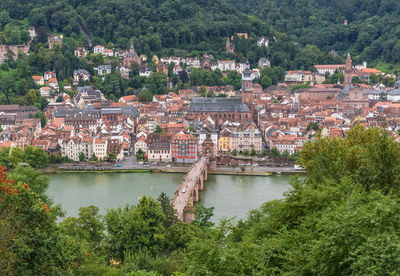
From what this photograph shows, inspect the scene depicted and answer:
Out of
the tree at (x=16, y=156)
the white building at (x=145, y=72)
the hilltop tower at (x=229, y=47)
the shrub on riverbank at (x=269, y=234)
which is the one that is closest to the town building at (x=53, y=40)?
the white building at (x=145, y=72)

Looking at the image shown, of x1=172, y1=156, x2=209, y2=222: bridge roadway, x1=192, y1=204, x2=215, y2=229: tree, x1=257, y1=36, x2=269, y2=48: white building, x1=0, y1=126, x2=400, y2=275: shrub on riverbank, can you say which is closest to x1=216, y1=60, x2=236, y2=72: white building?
x1=257, y1=36, x2=269, y2=48: white building

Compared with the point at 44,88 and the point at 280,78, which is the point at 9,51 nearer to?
the point at 44,88

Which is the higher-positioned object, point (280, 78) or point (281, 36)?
point (281, 36)

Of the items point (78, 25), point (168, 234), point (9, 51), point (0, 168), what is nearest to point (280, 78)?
point (78, 25)

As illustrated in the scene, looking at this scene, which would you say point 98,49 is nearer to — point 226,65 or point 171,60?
point 171,60

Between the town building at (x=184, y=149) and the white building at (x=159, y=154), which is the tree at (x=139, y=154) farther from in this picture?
the town building at (x=184, y=149)

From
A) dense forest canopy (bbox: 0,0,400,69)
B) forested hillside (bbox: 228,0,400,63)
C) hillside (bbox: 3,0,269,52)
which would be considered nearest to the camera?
hillside (bbox: 3,0,269,52)

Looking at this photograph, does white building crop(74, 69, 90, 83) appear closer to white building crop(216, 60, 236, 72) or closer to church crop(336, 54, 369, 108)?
white building crop(216, 60, 236, 72)
